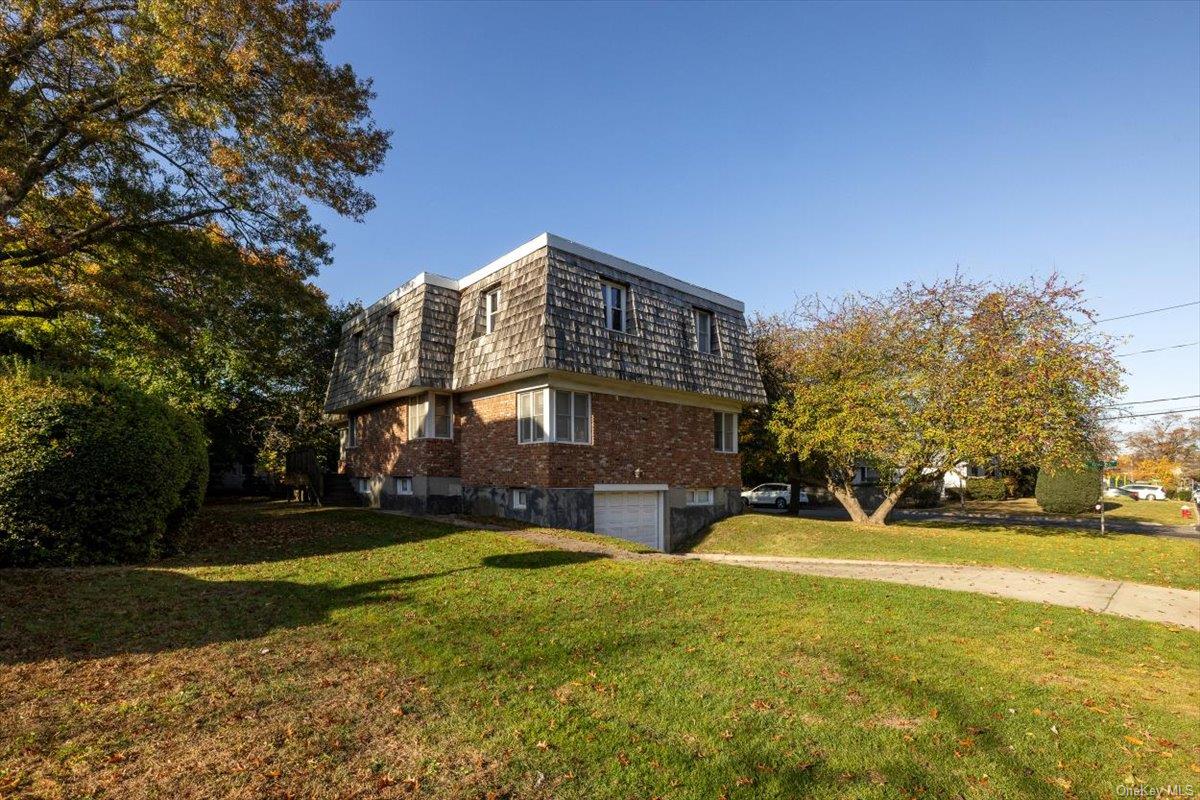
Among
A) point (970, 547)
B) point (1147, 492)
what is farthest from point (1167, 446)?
point (970, 547)

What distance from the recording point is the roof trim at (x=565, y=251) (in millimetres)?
14539

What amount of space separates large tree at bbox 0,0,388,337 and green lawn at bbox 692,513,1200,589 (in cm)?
1365

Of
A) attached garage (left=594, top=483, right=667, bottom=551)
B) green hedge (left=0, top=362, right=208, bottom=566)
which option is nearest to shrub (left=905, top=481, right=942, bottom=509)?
attached garage (left=594, top=483, right=667, bottom=551)

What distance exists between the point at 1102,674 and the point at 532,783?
5737 millimetres

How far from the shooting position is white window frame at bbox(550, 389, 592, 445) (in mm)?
14266

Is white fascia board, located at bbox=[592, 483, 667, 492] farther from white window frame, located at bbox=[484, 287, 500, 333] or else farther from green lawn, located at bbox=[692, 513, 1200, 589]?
white window frame, located at bbox=[484, 287, 500, 333]

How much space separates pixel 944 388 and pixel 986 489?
94.8 ft

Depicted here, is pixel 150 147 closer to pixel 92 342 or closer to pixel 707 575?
pixel 92 342

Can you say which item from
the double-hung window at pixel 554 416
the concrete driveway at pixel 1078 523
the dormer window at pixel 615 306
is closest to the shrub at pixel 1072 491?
the concrete driveway at pixel 1078 523

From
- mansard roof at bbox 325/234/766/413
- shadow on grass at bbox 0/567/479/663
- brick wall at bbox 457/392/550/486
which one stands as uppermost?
mansard roof at bbox 325/234/766/413

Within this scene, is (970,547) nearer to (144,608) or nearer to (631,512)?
(631,512)

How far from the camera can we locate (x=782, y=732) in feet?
13.5

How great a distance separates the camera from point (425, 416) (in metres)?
16.8

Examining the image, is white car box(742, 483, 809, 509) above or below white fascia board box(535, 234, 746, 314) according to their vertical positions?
below
